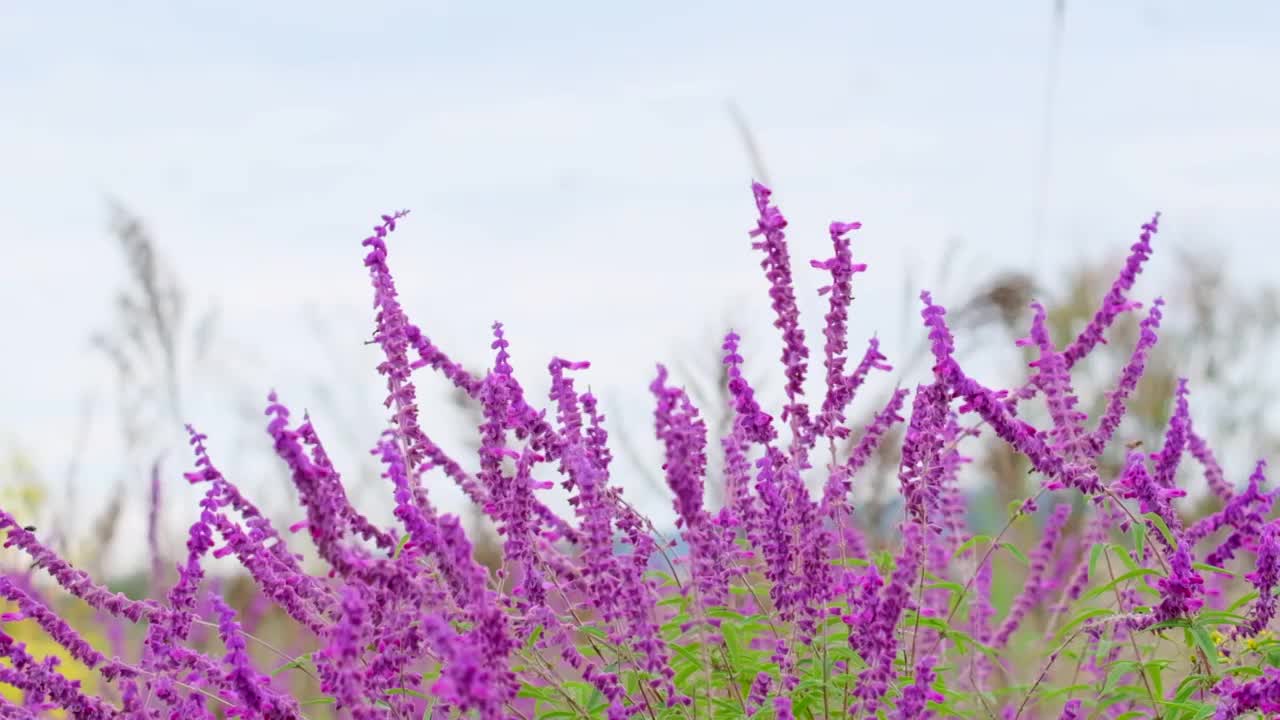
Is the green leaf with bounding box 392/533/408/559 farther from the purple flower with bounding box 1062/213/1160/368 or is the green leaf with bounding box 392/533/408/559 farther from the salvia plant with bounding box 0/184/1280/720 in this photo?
the purple flower with bounding box 1062/213/1160/368

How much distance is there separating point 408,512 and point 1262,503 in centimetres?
271

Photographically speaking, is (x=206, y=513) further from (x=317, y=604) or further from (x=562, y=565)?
(x=562, y=565)

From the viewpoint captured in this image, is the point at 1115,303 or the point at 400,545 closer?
the point at 400,545

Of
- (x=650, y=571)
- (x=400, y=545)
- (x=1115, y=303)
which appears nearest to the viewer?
(x=400, y=545)

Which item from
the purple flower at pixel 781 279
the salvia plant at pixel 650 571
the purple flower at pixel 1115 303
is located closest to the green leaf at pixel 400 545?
the salvia plant at pixel 650 571

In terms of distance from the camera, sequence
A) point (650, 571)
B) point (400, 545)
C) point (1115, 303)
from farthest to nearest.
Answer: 1. point (1115, 303)
2. point (650, 571)
3. point (400, 545)

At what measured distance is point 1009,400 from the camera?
14.4ft

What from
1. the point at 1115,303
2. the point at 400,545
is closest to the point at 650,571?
the point at 400,545

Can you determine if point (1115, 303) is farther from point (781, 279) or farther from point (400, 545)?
point (400, 545)

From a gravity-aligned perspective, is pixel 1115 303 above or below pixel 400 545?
above

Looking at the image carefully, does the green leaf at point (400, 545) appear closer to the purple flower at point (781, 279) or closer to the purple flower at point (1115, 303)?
the purple flower at point (781, 279)

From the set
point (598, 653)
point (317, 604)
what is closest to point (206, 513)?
point (317, 604)

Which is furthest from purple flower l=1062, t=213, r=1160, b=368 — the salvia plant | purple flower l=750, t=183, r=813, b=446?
purple flower l=750, t=183, r=813, b=446

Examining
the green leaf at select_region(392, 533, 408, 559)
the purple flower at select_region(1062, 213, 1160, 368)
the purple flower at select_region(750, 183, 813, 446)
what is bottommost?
the green leaf at select_region(392, 533, 408, 559)
